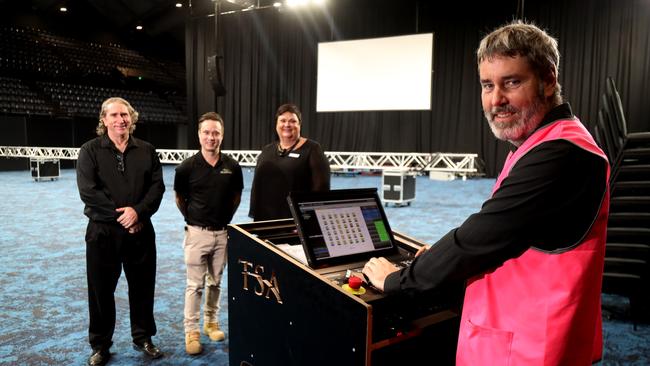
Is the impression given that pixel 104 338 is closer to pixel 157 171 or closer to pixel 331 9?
pixel 157 171

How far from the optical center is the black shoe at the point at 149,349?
2641mm

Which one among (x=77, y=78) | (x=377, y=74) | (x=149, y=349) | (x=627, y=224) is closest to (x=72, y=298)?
(x=149, y=349)

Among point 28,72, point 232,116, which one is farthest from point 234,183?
point 28,72

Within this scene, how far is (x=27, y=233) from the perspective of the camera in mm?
5848

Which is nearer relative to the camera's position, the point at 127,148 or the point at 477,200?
the point at 127,148

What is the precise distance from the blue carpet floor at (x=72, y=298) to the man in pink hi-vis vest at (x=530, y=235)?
1.93m

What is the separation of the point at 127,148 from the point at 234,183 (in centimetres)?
67

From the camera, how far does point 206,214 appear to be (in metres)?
2.84

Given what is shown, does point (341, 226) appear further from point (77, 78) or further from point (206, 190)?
point (77, 78)

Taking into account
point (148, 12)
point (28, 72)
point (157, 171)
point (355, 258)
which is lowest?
point (355, 258)

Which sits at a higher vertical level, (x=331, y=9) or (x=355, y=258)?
(x=331, y=9)

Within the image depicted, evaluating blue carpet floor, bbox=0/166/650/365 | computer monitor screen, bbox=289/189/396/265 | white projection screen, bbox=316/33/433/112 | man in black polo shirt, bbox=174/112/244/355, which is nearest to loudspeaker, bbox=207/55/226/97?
white projection screen, bbox=316/33/433/112

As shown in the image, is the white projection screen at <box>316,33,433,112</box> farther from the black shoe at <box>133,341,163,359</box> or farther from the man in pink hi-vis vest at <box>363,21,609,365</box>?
the man in pink hi-vis vest at <box>363,21,609,365</box>

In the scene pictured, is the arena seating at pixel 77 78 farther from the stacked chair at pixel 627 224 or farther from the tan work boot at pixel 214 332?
the stacked chair at pixel 627 224
